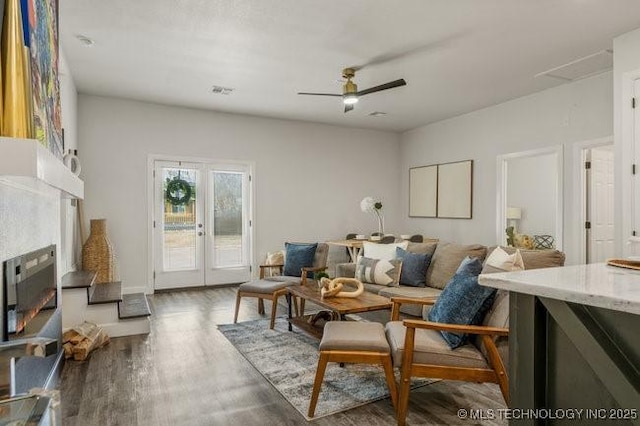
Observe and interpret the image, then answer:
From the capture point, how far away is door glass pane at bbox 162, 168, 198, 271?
18.9 ft

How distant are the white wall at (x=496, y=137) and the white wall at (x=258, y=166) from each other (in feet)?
2.58

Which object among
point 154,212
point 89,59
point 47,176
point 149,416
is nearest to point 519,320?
point 47,176

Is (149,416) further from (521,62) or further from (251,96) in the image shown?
(521,62)

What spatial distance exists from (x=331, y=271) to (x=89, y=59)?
187 inches

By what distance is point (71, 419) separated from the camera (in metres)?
2.18

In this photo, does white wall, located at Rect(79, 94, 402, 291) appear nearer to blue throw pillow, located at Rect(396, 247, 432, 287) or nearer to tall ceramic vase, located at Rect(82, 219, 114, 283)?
tall ceramic vase, located at Rect(82, 219, 114, 283)

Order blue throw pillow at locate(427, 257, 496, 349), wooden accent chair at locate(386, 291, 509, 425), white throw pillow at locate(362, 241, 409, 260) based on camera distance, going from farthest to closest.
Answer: white throw pillow at locate(362, 241, 409, 260)
blue throw pillow at locate(427, 257, 496, 349)
wooden accent chair at locate(386, 291, 509, 425)

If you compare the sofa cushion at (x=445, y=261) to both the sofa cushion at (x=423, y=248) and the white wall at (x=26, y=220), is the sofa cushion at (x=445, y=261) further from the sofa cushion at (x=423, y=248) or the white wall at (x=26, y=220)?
the white wall at (x=26, y=220)

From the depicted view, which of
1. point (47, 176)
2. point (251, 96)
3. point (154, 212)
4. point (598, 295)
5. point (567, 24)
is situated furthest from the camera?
point (154, 212)

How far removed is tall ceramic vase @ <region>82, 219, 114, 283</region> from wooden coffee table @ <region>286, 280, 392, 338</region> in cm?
238

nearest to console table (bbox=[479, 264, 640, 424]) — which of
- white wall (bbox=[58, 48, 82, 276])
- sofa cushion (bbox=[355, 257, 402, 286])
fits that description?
sofa cushion (bbox=[355, 257, 402, 286])

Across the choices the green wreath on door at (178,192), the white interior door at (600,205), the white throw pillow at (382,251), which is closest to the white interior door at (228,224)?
the green wreath on door at (178,192)

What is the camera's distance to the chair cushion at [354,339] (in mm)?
2199

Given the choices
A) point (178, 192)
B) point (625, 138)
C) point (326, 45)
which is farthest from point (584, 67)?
point (178, 192)
